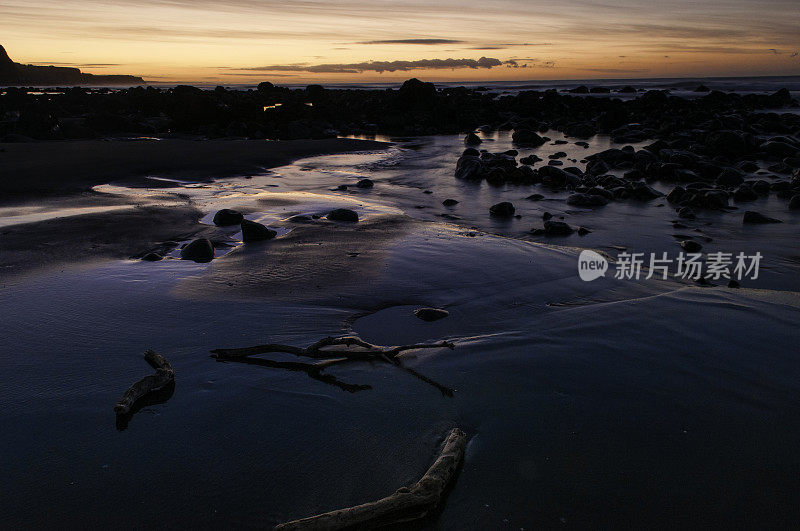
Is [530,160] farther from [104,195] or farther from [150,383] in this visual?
[150,383]

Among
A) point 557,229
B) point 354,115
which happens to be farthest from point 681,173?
point 354,115

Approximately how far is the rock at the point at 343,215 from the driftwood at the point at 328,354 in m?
4.11

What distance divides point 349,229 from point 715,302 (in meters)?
4.45

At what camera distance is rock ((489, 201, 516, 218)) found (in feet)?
28.6

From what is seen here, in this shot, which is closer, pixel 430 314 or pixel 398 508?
pixel 398 508

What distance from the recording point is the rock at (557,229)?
24.5 ft

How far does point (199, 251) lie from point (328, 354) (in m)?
2.98

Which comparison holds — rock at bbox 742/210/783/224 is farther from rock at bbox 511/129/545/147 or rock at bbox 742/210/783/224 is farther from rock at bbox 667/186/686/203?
rock at bbox 511/129/545/147

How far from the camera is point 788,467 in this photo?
265 cm

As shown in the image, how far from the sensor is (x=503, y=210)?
28.7ft

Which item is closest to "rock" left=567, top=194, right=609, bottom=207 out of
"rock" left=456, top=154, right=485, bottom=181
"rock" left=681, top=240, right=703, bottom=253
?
"rock" left=681, top=240, right=703, bottom=253

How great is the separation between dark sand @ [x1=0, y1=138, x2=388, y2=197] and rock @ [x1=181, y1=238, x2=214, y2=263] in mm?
4856

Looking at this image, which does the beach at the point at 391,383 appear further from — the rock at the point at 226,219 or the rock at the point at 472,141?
the rock at the point at 472,141

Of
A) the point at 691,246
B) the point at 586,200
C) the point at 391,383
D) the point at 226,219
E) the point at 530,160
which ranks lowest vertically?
the point at 391,383
